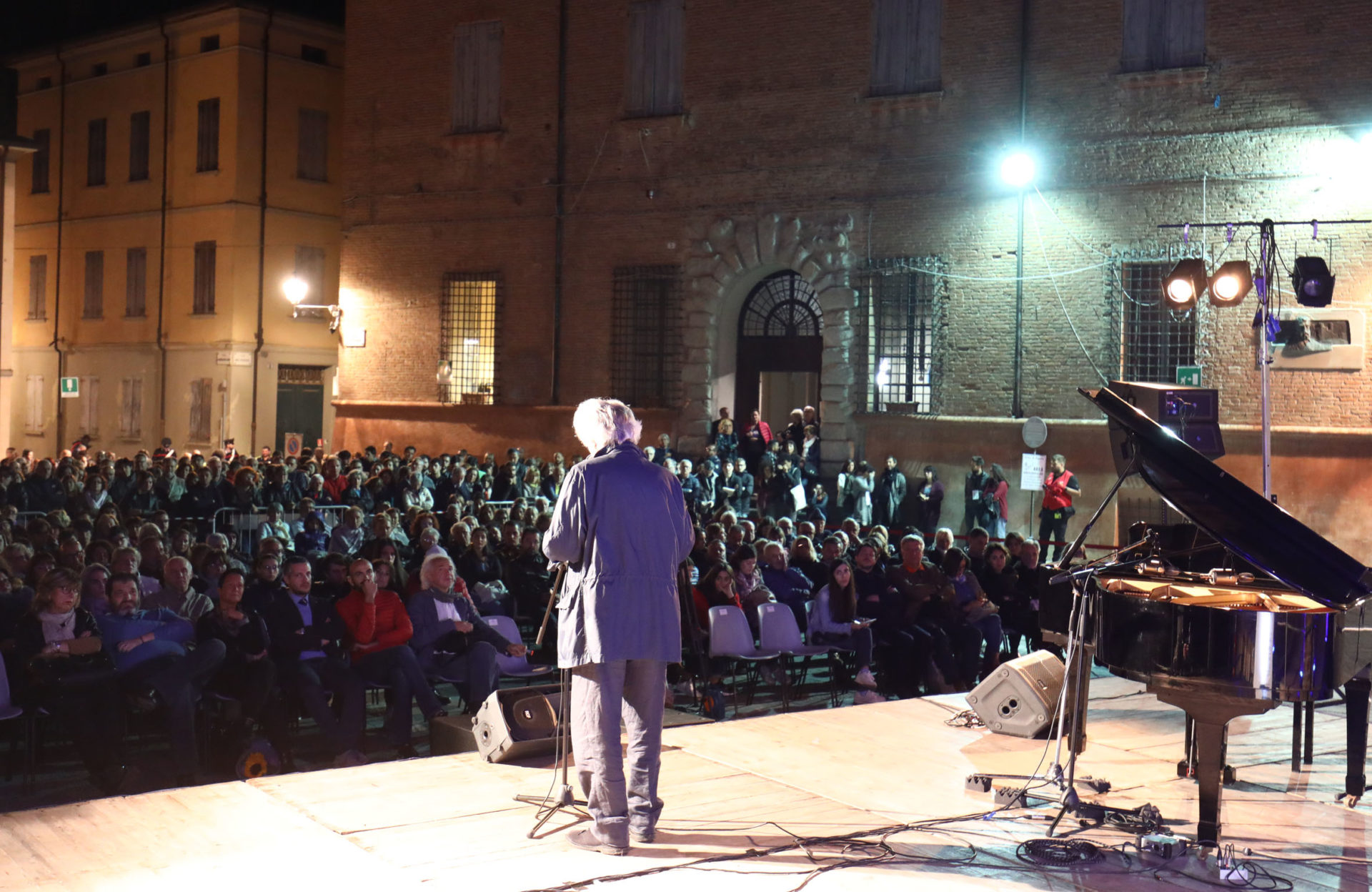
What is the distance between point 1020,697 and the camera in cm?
831

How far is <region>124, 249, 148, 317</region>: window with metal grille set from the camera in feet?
107

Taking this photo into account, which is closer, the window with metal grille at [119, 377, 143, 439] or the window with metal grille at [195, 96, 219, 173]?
the window with metal grille at [195, 96, 219, 173]

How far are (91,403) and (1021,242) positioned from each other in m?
22.9

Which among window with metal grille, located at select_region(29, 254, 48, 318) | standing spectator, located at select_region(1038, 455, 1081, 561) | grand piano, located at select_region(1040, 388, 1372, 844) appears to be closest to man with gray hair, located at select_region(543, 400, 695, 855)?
grand piano, located at select_region(1040, 388, 1372, 844)

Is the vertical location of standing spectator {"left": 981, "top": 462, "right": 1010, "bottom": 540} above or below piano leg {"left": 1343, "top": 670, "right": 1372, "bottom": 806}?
above

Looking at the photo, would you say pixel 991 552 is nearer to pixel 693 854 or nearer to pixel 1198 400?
pixel 1198 400

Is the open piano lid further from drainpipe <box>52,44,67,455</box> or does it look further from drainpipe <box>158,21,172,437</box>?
drainpipe <box>52,44,67,455</box>

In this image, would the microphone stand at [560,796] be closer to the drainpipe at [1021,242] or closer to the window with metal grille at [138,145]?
the drainpipe at [1021,242]

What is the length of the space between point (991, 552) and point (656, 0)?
548 inches

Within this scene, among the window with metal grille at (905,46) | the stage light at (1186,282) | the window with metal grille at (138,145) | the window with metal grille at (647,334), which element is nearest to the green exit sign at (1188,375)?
the stage light at (1186,282)

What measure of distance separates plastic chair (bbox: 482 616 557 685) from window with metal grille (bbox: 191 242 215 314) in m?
22.8

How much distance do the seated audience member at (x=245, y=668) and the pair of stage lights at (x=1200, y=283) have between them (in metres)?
9.96

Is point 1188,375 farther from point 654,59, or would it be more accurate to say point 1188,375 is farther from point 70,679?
point 70,679

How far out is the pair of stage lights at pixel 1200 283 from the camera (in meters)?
14.8
